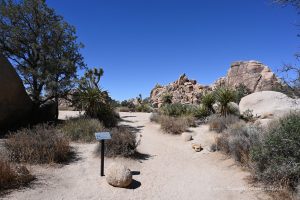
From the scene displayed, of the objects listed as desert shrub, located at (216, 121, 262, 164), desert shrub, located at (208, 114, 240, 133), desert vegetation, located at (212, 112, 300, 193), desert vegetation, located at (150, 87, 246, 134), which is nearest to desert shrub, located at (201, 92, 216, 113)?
desert vegetation, located at (150, 87, 246, 134)

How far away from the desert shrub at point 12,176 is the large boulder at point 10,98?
252 inches

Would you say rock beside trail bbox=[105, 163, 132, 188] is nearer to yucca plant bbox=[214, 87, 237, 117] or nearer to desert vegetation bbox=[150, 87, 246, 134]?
desert vegetation bbox=[150, 87, 246, 134]

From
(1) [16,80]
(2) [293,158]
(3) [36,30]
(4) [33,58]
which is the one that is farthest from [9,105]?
(2) [293,158]

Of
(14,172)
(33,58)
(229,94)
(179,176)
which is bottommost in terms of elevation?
(179,176)

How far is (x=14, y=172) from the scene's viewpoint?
19.2 feet

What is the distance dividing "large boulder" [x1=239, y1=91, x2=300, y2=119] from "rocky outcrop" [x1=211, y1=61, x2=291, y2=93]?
17761mm

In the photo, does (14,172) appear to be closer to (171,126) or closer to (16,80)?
(16,80)

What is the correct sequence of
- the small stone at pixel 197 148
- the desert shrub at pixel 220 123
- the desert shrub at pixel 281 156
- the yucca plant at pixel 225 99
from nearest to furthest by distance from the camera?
1. the desert shrub at pixel 281 156
2. the small stone at pixel 197 148
3. the desert shrub at pixel 220 123
4. the yucca plant at pixel 225 99

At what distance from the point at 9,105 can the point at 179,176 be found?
8846 millimetres

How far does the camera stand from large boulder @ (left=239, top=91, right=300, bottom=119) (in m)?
15.0

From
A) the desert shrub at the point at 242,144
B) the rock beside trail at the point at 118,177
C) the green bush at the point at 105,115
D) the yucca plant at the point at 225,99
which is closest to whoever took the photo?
the rock beside trail at the point at 118,177

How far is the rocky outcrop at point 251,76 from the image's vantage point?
35744mm

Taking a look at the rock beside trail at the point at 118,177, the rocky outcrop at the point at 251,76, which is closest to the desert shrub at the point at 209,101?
the rock beside trail at the point at 118,177

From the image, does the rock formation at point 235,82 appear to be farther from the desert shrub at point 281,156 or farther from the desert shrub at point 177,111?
the desert shrub at point 281,156
